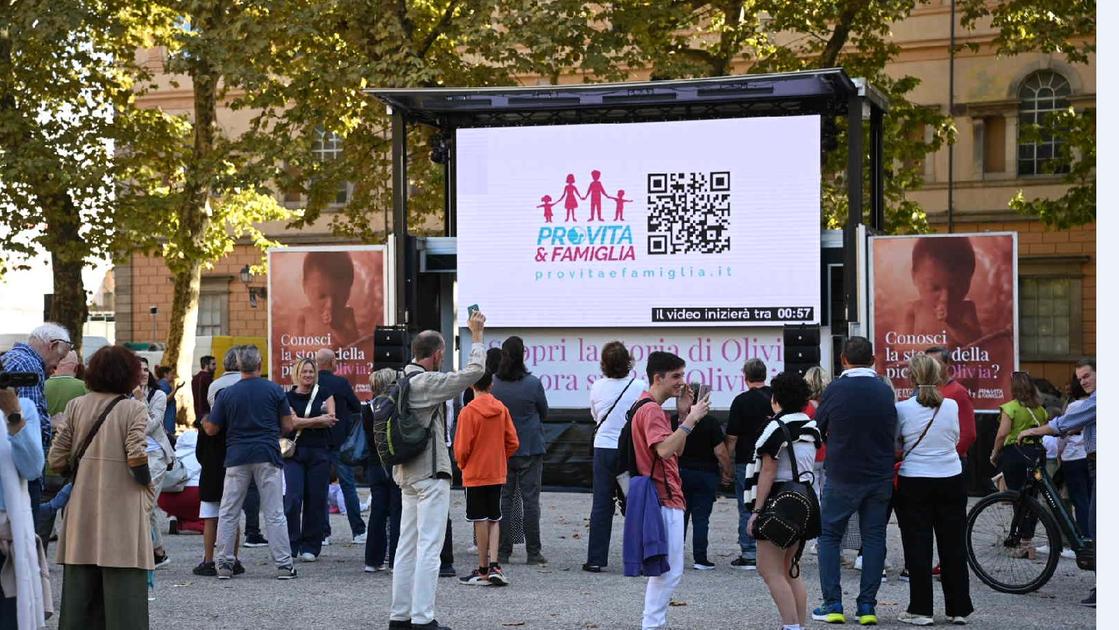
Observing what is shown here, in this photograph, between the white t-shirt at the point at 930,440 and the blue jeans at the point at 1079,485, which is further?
the blue jeans at the point at 1079,485

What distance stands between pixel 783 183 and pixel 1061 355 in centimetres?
2031

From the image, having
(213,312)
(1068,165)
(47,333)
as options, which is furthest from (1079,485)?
(213,312)

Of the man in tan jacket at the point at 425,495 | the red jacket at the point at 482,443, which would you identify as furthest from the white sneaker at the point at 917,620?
the red jacket at the point at 482,443

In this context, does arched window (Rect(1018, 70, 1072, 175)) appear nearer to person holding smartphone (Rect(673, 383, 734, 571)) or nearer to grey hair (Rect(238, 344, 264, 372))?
person holding smartphone (Rect(673, 383, 734, 571))

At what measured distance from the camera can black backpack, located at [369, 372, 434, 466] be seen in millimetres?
9164

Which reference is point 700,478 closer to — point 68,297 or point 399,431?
point 399,431

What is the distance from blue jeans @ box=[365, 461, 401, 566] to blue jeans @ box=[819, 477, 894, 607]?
11.5ft

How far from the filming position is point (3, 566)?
6969mm

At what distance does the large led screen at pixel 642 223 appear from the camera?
18156mm

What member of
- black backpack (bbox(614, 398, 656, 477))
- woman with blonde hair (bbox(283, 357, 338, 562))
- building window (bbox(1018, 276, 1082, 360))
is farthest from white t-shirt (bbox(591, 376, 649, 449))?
building window (bbox(1018, 276, 1082, 360))

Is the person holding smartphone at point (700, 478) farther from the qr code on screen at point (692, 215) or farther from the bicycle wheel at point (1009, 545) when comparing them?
the qr code on screen at point (692, 215)

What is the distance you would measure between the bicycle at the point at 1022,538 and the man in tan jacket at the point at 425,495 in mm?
3984

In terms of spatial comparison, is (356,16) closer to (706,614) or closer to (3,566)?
(706,614)

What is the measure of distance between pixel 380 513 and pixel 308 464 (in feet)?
3.47
